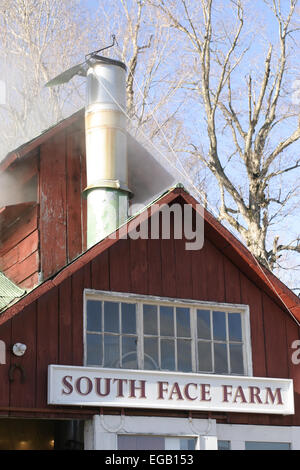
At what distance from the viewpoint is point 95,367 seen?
522 inches

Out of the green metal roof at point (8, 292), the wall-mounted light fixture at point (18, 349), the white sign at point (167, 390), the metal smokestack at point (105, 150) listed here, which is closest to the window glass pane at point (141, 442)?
the white sign at point (167, 390)

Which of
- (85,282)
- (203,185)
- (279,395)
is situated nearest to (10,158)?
(85,282)

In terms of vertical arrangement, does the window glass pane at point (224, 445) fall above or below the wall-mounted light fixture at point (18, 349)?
below

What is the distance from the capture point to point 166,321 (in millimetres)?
14273

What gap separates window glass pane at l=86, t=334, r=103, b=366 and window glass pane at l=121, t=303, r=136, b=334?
483mm

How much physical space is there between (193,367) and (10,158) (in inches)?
191

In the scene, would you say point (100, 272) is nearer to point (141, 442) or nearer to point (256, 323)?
point (141, 442)

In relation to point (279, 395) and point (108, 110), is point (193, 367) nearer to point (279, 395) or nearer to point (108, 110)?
point (279, 395)

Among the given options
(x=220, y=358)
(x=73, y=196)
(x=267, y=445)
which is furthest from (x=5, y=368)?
(x=267, y=445)

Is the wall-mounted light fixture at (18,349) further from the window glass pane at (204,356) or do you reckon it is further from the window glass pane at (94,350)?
the window glass pane at (204,356)

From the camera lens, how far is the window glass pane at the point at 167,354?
14017 mm

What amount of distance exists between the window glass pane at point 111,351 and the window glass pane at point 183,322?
1.12 m

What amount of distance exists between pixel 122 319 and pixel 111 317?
189mm

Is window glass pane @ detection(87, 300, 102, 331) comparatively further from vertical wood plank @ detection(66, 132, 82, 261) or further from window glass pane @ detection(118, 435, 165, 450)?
vertical wood plank @ detection(66, 132, 82, 261)
